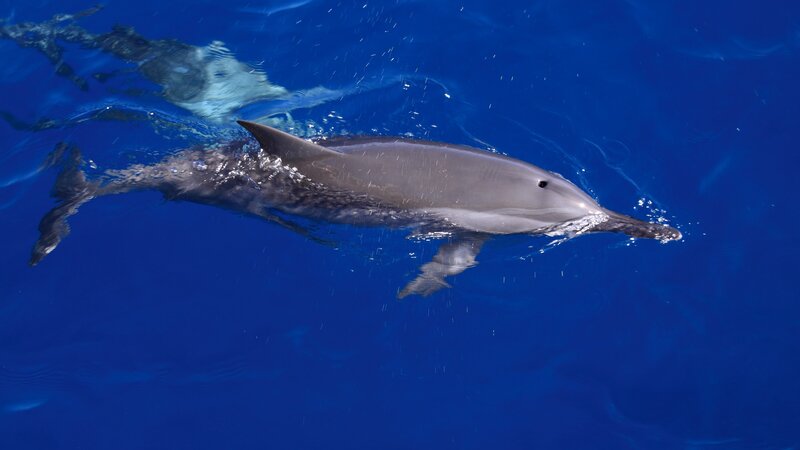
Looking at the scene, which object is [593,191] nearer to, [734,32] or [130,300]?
[734,32]

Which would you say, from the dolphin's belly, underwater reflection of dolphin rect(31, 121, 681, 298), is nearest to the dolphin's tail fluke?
underwater reflection of dolphin rect(31, 121, 681, 298)

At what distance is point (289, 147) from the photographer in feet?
20.9

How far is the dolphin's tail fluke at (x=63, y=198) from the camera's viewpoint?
275 inches

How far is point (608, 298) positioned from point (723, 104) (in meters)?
2.81

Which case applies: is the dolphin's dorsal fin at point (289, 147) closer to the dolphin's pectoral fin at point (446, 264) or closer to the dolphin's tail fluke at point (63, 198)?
the dolphin's pectoral fin at point (446, 264)

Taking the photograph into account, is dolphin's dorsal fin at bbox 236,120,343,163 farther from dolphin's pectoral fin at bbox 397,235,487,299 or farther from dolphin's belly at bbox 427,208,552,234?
dolphin's pectoral fin at bbox 397,235,487,299

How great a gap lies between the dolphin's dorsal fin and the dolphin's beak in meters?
2.21

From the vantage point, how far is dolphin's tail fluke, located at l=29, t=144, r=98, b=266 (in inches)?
275

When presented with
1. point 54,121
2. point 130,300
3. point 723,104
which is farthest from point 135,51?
point 723,104

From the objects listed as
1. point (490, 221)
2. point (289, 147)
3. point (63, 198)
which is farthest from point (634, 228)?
point (63, 198)

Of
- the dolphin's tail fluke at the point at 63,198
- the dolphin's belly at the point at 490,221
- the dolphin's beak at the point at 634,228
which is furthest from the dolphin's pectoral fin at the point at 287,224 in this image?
the dolphin's beak at the point at 634,228

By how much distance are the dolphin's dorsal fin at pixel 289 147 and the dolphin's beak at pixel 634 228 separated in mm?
2208

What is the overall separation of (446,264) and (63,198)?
345 centimetres

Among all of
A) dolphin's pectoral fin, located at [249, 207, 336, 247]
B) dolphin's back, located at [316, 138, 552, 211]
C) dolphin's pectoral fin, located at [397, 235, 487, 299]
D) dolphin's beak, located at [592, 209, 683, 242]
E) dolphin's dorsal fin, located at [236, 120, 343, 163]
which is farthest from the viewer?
dolphin's pectoral fin, located at [249, 207, 336, 247]
